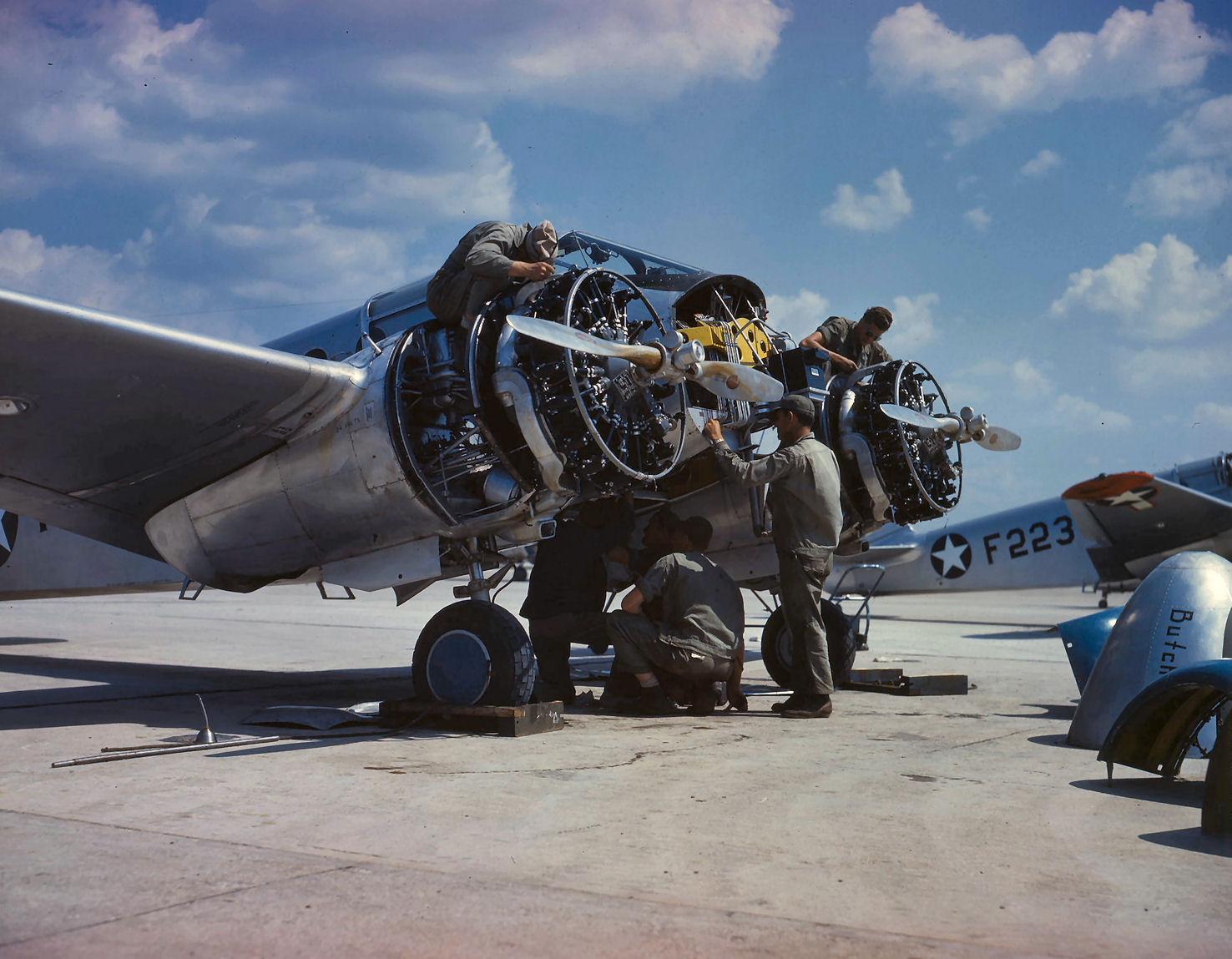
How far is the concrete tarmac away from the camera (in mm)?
2562

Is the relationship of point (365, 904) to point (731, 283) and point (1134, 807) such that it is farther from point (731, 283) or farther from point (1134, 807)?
point (731, 283)

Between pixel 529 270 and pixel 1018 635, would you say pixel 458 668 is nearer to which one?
pixel 529 270

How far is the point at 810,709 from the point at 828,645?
1527 millimetres

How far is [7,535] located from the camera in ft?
37.2

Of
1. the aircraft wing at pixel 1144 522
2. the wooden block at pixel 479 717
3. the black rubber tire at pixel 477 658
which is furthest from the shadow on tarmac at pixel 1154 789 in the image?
the aircraft wing at pixel 1144 522

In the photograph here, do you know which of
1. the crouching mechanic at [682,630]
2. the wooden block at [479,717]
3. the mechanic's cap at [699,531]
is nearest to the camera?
the wooden block at [479,717]

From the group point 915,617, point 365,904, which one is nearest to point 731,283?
point 365,904

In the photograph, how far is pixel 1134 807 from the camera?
415 centimetres

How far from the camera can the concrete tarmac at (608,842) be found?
2.56m

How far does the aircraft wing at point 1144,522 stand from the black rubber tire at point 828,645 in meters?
11.7

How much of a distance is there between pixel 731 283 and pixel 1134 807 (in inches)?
195

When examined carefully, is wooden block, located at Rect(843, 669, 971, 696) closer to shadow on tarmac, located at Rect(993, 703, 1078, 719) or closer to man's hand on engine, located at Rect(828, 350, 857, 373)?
shadow on tarmac, located at Rect(993, 703, 1078, 719)

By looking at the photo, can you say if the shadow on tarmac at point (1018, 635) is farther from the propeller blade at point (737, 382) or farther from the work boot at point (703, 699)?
the propeller blade at point (737, 382)

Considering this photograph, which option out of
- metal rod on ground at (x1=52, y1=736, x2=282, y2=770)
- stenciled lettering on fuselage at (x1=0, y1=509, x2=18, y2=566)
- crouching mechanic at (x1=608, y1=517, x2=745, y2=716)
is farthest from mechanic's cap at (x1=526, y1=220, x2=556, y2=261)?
stenciled lettering on fuselage at (x1=0, y1=509, x2=18, y2=566)
